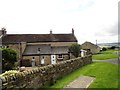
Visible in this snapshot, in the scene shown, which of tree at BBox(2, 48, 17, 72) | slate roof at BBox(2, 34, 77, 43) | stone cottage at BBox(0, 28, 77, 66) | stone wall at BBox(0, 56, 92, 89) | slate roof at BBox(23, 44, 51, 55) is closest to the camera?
stone wall at BBox(0, 56, 92, 89)

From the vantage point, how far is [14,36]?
224ft

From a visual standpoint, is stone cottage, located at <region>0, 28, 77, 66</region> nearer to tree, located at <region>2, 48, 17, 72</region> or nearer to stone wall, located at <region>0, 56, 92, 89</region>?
tree, located at <region>2, 48, 17, 72</region>

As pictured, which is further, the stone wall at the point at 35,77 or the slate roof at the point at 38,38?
the slate roof at the point at 38,38

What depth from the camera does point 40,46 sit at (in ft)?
198

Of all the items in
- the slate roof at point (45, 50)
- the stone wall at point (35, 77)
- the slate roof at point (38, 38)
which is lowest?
the stone wall at point (35, 77)

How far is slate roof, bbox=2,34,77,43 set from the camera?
66475 mm

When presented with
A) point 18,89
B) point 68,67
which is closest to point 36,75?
point 18,89

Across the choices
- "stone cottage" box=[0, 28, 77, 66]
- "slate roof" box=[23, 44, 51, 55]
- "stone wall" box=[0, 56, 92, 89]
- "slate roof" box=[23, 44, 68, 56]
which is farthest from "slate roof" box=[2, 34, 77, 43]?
"stone wall" box=[0, 56, 92, 89]

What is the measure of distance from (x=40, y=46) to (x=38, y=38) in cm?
824

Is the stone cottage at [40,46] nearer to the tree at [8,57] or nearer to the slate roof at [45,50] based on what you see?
the slate roof at [45,50]

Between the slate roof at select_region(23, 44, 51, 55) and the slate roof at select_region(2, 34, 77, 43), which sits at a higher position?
the slate roof at select_region(2, 34, 77, 43)

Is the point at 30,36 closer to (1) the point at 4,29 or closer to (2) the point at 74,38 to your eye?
(1) the point at 4,29

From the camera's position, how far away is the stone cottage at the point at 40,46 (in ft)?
183

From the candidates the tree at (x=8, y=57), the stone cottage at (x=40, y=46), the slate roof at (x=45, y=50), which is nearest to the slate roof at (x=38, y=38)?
the stone cottage at (x=40, y=46)
